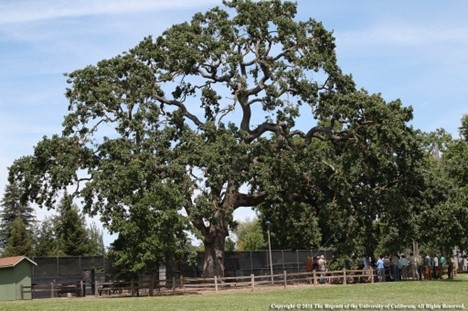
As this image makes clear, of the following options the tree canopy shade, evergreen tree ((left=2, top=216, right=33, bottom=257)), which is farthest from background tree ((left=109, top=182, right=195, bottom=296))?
evergreen tree ((left=2, top=216, right=33, bottom=257))

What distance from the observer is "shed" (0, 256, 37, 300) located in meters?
36.0

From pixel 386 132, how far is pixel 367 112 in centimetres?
168

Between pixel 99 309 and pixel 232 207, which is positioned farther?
pixel 232 207

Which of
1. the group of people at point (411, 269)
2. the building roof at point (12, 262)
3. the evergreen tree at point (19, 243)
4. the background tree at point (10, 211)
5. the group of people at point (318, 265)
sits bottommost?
the group of people at point (411, 269)

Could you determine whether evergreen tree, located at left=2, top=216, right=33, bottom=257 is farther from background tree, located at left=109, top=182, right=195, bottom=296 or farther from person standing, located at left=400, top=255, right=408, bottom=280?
person standing, located at left=400, top=255, right=408, bottom=280

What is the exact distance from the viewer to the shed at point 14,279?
3603 cm

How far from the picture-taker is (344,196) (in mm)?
39250

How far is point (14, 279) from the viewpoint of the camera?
3622 centimetres

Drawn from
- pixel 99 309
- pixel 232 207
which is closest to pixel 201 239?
pixel 232 207

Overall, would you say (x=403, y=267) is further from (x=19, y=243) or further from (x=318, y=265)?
(x=19, y=243)

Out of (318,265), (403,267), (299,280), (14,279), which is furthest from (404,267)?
(14,279)

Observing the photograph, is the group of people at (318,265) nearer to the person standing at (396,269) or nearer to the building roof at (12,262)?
the person standing at (396,269)

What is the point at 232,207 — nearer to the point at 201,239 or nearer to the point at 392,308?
the point at 201,239

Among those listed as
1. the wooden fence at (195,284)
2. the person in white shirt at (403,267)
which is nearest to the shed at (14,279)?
the wooden fence at (195,284)
